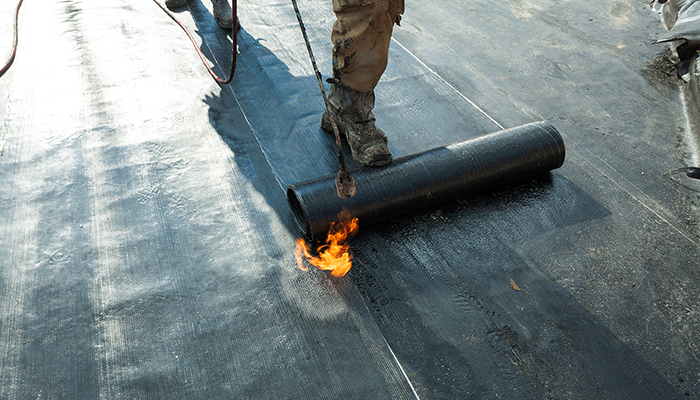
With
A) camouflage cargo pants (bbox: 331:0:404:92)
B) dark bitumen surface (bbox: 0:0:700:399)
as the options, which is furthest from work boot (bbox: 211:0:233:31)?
camouflage cargo pants (bbox: 331:0:404:92)

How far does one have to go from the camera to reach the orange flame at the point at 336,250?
2.08m

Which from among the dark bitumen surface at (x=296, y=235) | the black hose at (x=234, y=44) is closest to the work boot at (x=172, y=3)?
the black hose at (x=234, y=44)

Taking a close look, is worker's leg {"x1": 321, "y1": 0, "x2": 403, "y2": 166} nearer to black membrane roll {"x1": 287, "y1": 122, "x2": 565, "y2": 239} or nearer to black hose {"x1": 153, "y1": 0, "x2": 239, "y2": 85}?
black membrane roll {"x1": 287, "y1": 122, "x2": 565, "y2": 239}

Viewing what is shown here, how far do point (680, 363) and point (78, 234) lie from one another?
262 centimetres

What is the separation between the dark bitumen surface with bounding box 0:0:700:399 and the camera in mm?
1714

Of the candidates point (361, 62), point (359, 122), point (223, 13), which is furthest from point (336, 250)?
point (223, 13)

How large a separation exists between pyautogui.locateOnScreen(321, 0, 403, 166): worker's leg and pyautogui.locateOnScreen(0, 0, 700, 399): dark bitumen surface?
30cm

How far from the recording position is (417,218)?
2.33m

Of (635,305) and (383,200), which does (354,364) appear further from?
(635,305)

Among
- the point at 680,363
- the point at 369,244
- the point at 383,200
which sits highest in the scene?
the point at 383,200

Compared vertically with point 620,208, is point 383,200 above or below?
above

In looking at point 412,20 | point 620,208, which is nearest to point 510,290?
point 620,208

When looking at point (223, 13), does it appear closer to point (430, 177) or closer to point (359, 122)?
point (359, 122)

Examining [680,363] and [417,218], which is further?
[417,218]
